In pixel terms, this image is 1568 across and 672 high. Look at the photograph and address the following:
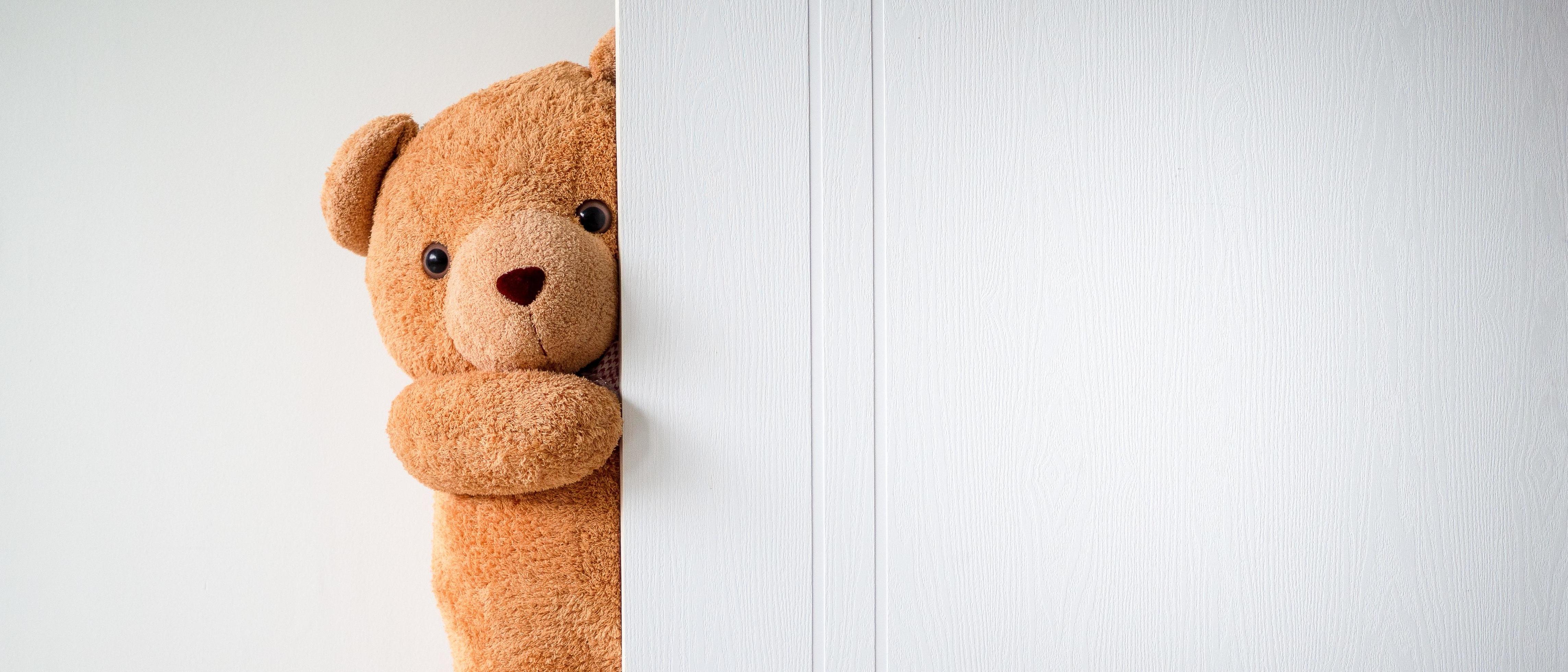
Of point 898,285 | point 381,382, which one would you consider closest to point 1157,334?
point 898,285

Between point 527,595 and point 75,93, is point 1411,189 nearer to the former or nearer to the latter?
point 527,595

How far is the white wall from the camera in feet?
3.20

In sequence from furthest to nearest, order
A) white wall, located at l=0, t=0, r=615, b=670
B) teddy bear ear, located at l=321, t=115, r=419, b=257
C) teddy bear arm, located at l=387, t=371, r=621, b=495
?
white wall, located at l=0, t=0, r=615, b=670, teddy bear ear, located at l=321, t=115, r=419, b=257, teddy bear arm, located at l=387, t=371, r=621, b=495

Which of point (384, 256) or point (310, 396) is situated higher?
point (384, 256)

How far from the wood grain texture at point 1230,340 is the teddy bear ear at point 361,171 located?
1.52ft

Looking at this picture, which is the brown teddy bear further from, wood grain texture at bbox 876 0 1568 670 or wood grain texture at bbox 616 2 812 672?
wood grain texture at bbox 876 0 1568 670

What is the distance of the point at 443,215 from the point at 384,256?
8cm

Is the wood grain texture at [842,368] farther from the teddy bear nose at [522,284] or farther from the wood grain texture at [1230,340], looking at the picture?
the teddy bear nose at [522,284]

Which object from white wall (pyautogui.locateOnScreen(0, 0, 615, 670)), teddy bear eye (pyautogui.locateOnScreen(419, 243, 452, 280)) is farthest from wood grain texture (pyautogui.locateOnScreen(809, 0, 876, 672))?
white wall (pyautogui.locateOnScreen(0, 0, 615, 670))

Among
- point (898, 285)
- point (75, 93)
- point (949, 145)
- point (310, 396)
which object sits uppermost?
point (75, 93)

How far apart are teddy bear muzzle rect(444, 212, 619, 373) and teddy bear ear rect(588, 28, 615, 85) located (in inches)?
6.3

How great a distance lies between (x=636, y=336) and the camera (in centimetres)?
69

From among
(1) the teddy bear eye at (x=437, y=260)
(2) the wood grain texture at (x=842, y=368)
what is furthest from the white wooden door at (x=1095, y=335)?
(1) the teddy bear eye at (x=437, y=260)

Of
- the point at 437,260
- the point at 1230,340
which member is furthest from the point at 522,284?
the point at 1230,340
